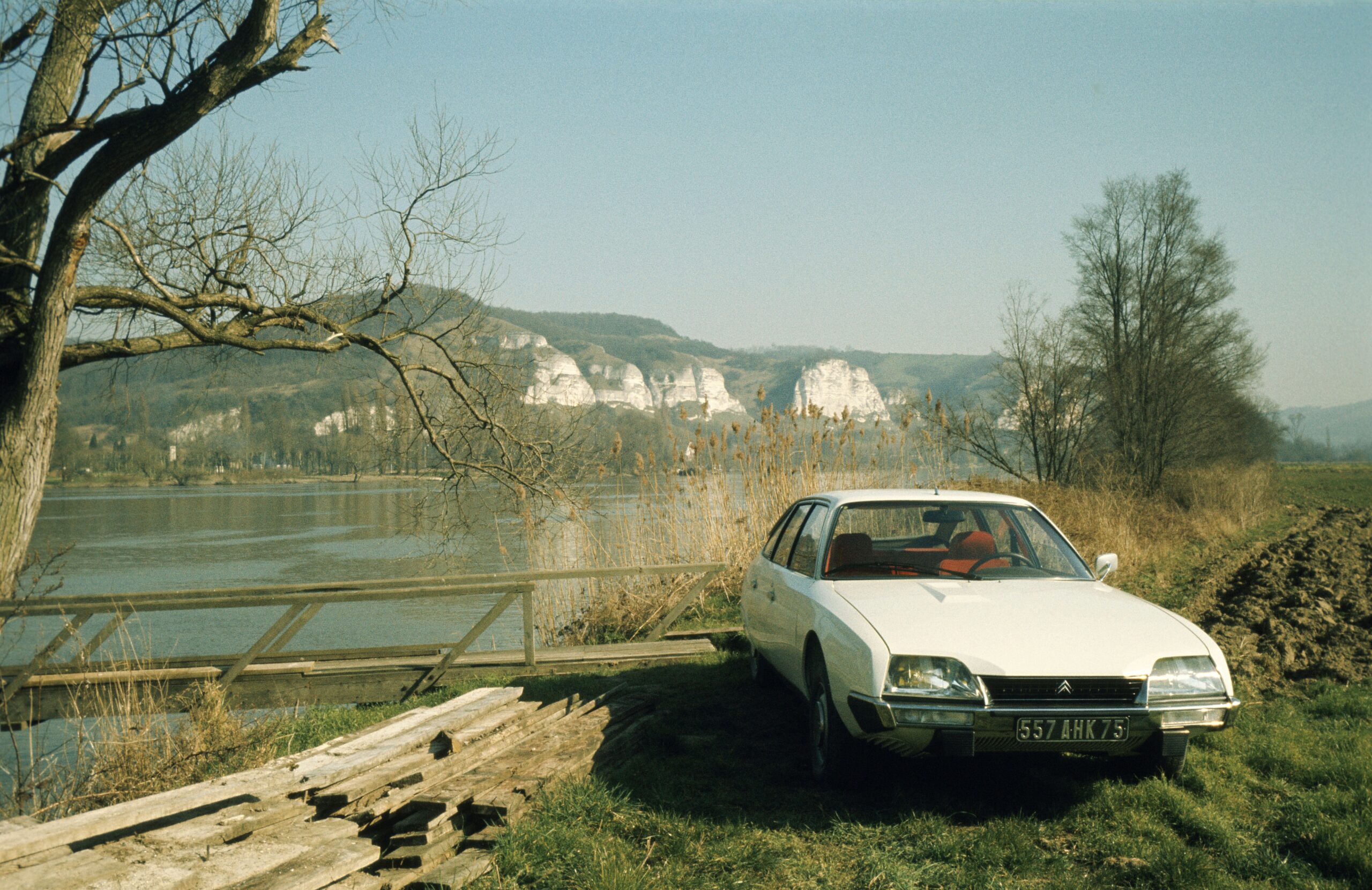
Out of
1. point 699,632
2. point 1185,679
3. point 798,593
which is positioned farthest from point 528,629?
point 1185,679

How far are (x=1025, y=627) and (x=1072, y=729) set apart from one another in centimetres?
54

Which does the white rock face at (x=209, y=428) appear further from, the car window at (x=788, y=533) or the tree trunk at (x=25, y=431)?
Answer: the car window at (x=788, y=533)

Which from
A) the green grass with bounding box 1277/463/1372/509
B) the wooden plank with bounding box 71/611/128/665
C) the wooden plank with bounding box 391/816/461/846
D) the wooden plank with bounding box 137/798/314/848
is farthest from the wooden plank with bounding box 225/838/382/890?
the green grass with bounding box 1277/463/1372/509

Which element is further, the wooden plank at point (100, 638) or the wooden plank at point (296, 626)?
the wooden plank at point (296, 626)

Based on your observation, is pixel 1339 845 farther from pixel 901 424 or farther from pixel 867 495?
pixel 901 424

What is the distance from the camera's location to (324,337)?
1098 centimetres

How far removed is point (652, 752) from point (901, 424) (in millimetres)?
9810

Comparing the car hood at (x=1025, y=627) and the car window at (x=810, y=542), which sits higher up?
the car window at (x=810, y=542)

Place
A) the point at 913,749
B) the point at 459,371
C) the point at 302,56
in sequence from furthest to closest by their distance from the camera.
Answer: the point at 459,371
the point at 302,56
the point at 913,749

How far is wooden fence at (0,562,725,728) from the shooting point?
7832 mm

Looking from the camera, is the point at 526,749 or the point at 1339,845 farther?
the point at 526,749

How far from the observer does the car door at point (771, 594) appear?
6059 millimetres

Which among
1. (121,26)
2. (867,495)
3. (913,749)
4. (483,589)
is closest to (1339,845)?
(913,749)

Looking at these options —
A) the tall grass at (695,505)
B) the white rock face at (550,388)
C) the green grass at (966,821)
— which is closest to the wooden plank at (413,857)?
the green grass at (966,821)
